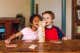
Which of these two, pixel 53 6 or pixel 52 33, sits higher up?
pixel 53 6

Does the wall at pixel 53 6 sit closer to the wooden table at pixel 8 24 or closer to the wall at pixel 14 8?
the wall at pixel 14 8

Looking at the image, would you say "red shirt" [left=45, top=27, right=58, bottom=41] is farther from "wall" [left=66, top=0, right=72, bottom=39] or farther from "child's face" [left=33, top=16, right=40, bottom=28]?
"wall" [left=66, top=0, right=72, bottom=39]

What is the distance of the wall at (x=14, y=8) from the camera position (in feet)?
14.9

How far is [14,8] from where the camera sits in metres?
4.59

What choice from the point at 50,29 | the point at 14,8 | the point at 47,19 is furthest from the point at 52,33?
the point at 14,8

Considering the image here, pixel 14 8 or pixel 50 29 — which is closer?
pixel 50 29

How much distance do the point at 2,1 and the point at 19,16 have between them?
47 centimetres

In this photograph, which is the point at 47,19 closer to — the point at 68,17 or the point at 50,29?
the point at 50,29

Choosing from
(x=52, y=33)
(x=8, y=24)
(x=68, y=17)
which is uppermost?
(x=68, y=17)

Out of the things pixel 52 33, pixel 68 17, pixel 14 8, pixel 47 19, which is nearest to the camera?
pixel 47 19

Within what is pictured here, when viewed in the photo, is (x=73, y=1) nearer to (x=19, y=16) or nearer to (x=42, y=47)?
(x=19, y=16)

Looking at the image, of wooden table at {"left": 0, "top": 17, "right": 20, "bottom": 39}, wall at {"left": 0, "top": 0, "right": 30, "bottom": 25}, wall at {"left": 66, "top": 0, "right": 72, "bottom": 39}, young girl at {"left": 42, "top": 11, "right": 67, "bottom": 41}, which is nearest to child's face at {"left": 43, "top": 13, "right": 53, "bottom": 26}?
young girl at {"left": 42, "top": 11, "right": 67, "bottom": 41}

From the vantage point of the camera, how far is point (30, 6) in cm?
447

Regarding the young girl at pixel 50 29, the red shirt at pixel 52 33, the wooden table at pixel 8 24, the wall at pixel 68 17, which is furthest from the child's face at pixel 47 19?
the wall at pixel 68 17
